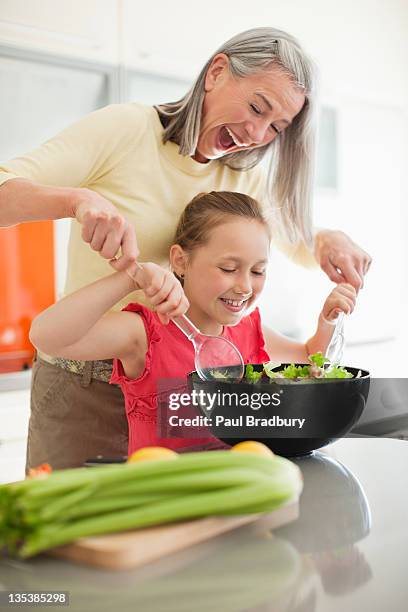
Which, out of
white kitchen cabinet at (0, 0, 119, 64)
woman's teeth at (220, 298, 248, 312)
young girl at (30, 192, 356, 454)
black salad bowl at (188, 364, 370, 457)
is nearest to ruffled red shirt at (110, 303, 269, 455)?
young girl at (30, 192, 356, 454)

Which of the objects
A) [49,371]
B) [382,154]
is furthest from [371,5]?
[49,371]

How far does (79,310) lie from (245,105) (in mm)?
553

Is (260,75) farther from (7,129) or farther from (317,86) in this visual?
(7,129)

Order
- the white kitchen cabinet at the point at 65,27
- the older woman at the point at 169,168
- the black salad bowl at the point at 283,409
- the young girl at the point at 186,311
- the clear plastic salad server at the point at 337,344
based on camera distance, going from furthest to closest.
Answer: the white kitchen cabinet at the point at 65,27 < the older woman at the point at 169,168 < the clear plastic salad server at the point at 337,344 < the young girl at the point at 186,311 < the black salad bowl at the point at 283,409

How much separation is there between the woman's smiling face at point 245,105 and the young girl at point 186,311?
128 millimetres

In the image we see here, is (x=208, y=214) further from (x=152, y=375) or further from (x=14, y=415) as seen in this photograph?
(x=14, y=415)

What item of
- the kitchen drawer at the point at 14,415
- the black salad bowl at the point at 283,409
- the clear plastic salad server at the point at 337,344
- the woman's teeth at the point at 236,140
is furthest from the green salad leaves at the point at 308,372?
the kitchen drawer at the point at 14,415

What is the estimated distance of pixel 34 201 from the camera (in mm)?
1316

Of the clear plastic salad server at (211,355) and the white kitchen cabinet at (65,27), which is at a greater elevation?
the white kitchen cabinet at (65,27)

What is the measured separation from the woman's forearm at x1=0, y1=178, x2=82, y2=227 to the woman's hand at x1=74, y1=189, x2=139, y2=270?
4 cm

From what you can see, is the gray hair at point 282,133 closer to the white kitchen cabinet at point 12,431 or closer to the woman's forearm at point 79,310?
the woman's forearm at point 79,310

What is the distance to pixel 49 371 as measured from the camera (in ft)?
5.45

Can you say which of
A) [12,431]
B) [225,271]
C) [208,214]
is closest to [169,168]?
[208,214]

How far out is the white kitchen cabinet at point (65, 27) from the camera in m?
2.62
